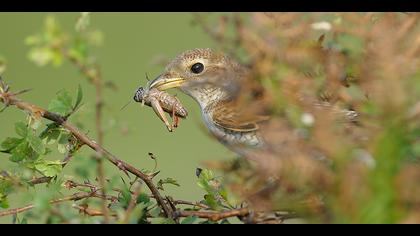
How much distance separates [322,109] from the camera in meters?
1.41

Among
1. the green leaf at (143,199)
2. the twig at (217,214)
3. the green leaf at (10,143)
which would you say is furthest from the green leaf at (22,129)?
the twig at (217,214)

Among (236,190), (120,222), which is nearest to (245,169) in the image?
(236,190)

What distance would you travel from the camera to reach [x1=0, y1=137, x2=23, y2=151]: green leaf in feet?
7.80

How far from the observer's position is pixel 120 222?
5.08 ft

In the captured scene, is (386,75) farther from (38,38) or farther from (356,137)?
(38,38)

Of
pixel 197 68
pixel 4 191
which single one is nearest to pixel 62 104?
pixel 4 191

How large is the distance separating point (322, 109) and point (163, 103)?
7.34ft

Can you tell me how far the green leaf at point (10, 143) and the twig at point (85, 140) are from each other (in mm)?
119

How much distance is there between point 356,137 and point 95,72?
46 cm

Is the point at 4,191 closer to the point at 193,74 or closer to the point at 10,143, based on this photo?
the point at 10,143

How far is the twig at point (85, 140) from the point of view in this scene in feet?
7.00

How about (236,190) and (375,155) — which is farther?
(236,190)

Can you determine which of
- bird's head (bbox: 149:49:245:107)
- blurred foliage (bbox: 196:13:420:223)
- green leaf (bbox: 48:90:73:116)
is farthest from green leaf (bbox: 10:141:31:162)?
bird's head (bbox: 149:49:245:107)

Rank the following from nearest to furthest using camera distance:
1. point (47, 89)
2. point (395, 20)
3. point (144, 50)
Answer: point (395, 20) → point (47, 89) → point (144, 50)
